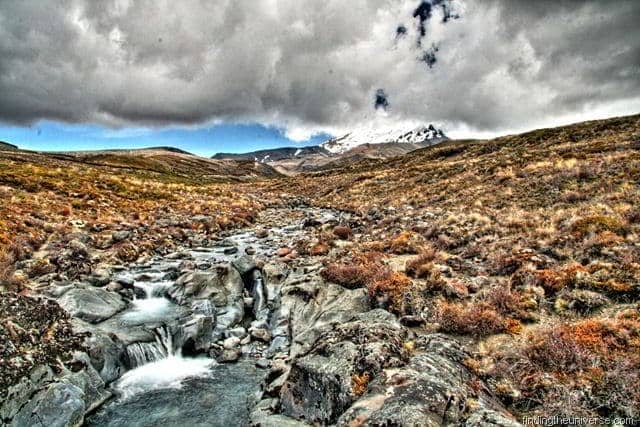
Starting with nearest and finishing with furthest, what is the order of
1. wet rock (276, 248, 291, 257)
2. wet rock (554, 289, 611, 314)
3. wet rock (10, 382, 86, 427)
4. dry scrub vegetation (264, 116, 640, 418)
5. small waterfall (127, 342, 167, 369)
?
dry scrub vegetation (264, 116, 640, 418)
wet rock (10, 382, 86, 427)
wet rock (554, 289, 611, 314)
small waterfall (127, 342, 167, 369)
wet rock (276, 248, 291, 257)

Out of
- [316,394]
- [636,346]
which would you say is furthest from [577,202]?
[316,394]

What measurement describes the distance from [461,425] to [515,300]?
6424 millimetres

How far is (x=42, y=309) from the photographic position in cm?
1196

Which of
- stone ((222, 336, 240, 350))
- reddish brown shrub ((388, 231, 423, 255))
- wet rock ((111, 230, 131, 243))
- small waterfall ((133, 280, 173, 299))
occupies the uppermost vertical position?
wet rock ((111, 230, 131, 243))

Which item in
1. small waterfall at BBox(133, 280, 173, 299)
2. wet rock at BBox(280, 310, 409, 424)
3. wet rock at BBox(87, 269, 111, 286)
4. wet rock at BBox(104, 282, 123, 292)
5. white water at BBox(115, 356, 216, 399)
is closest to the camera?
wet rock at BBox(280, 310, 409, 424)

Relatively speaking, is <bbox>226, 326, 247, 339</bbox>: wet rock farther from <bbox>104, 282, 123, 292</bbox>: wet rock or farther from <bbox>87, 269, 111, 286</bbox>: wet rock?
<bbox>87, 269, 111, 286</bbox>: wet rock

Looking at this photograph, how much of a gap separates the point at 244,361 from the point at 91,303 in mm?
6897

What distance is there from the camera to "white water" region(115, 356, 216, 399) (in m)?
11.6

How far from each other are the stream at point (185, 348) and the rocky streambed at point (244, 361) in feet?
0.15

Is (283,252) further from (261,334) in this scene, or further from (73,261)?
(73,261)

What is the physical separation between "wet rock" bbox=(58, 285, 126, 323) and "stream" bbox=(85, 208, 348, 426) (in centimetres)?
34

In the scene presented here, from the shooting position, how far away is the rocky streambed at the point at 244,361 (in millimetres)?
7984

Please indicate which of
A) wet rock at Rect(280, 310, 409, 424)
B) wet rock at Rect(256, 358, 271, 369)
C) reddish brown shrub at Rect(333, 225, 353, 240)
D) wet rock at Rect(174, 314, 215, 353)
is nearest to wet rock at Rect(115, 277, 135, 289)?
wet rock at Rect(174, 314, 215, 353)

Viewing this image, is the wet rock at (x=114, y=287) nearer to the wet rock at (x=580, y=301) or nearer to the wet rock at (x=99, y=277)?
the wet rock at (x=99, y=277)
